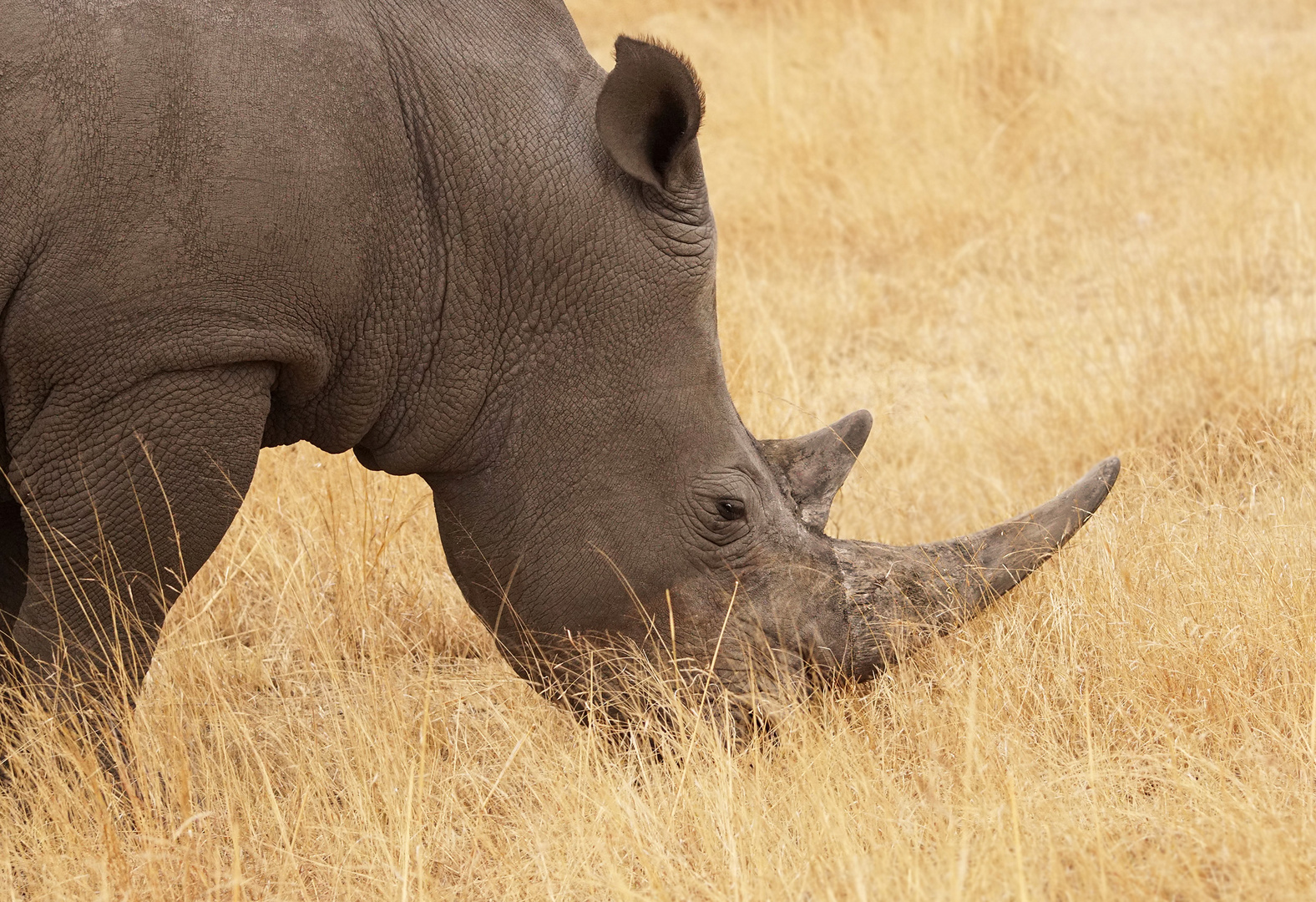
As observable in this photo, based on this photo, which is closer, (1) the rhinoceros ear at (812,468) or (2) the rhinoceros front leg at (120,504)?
(2) the rhinoceros front leg at (120,504)

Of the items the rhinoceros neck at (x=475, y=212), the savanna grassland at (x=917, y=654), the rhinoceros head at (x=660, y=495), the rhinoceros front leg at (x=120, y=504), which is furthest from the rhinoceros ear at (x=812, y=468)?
the rhinoceros front leg at (x=120, y=504)

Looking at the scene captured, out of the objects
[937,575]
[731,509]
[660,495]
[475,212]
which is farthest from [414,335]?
[937,575]

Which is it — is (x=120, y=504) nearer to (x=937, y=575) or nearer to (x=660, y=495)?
(x=660, y=495)

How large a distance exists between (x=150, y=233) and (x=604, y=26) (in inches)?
392

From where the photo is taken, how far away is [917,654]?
3650mm

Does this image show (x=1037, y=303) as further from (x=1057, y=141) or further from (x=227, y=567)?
(x=227, y=567)

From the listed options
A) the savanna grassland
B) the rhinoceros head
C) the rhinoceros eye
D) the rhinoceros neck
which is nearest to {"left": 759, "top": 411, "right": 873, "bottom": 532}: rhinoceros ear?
the rhinoceros head

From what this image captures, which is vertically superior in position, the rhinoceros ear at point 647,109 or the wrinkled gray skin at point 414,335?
the rhinoceros ear at point 647,109

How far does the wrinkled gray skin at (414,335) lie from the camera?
110 inches

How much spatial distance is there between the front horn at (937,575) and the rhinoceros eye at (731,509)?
0.30m

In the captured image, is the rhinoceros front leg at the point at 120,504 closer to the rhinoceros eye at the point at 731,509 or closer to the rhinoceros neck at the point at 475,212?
the rhinoceros neck at the point at 475,212

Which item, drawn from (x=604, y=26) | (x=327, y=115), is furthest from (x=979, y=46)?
(x=327, y=115)

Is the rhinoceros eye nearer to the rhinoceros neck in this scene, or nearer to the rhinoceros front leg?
the rhinoceros neck

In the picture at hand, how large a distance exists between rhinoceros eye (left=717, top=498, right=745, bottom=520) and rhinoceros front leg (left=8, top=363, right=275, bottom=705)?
101 cm
